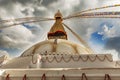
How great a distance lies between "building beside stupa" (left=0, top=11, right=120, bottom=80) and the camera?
484 inches

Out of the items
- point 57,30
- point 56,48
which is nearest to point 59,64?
point 56,48

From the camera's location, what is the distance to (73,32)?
1033 inches

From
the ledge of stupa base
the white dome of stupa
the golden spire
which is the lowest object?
the ledge of stupa base

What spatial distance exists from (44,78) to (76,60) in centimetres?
406

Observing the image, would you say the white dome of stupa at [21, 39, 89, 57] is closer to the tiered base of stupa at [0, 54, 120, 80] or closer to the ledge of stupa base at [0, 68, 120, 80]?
the tiered base of stupa at [0, 54, 120, 80]

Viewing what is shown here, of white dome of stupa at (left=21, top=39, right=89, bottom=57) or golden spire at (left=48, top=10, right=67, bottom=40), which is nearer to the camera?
white dome of stupa at (left=21, top=39, right=89, bottom=57)

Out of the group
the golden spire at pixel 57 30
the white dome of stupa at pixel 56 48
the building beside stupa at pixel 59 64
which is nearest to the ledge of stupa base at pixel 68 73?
the building beside stupa at pixel 59 64

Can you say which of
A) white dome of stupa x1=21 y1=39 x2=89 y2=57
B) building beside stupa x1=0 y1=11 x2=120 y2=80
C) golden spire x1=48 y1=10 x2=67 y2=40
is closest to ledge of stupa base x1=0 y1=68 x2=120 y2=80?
building beside stupa x1=0 y1=11 x2=120 y2=80

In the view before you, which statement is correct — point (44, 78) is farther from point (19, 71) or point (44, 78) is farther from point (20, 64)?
point (20, 64)

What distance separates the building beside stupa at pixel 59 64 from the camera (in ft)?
40.3

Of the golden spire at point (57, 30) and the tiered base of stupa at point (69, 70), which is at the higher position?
the golden spire at point (57, 30)

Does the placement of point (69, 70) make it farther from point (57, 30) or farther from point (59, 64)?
point (57, 30)

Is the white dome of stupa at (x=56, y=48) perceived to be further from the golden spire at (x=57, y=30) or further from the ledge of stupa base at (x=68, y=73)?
the ledge of stupa base at (x=68, y=73)

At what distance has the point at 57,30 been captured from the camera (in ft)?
81.6
